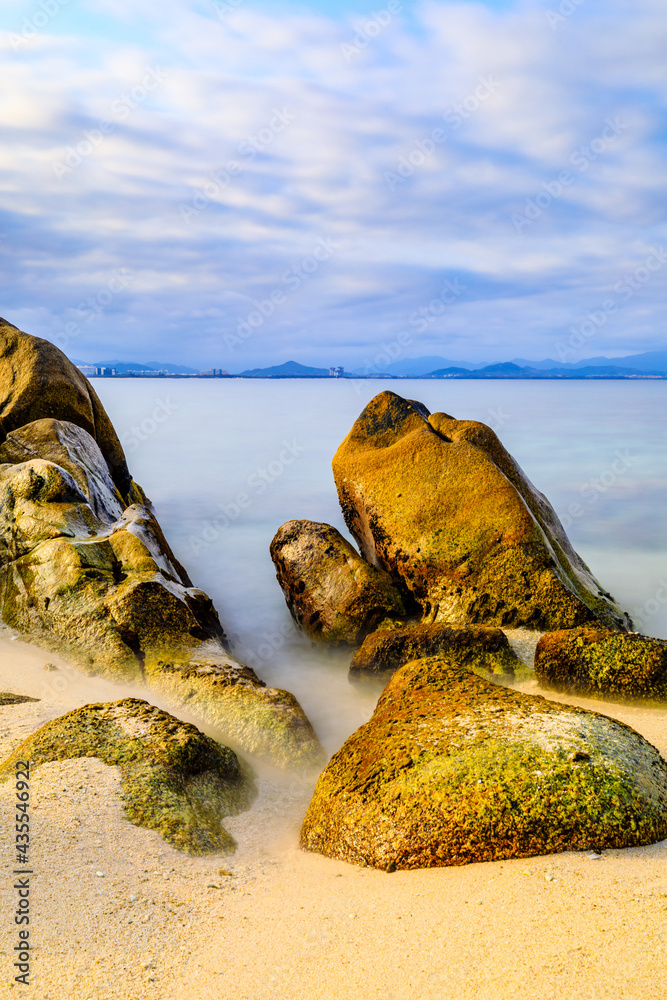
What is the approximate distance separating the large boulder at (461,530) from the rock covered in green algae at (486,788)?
327cm

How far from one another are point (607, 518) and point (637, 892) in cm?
1553

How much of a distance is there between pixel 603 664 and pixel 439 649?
1571mm

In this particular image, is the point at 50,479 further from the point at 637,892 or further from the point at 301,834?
the point at 637,892

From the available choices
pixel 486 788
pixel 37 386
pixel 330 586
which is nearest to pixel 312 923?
pixel 486 788

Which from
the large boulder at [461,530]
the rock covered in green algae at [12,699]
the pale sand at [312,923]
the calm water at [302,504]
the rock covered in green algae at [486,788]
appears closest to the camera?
the pale sand at [312,923]

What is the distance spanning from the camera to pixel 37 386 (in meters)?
11.9

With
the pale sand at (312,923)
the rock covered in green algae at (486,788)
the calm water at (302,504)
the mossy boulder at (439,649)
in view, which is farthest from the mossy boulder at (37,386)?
the rock covered in green algae at (486,788)

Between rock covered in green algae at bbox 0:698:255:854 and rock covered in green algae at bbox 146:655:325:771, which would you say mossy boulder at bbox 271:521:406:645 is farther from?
rock covered in green algae at bbox 0:698:255:854

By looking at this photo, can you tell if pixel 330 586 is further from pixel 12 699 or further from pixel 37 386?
pixel 37 386

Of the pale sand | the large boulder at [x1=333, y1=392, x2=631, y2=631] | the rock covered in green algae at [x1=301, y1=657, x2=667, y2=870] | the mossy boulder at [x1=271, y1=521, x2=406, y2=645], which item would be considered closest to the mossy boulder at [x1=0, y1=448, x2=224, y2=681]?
the mossy boulder at [x1=271, y1=521, x2=406, y2=645]

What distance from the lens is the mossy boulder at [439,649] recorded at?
698 cm

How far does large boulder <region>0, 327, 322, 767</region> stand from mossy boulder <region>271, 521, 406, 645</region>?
1.24 metres

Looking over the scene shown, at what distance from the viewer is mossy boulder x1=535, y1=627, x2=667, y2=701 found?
618cm

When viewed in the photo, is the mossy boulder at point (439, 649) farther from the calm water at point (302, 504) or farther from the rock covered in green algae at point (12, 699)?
the rock covered in green algae at point (12, 699)
